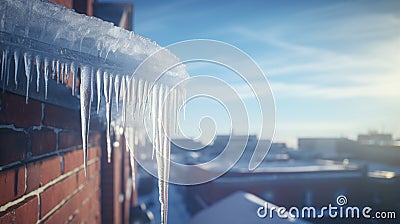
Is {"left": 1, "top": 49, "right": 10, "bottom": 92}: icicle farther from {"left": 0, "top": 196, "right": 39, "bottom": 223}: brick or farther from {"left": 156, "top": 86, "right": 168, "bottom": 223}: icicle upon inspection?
{"left": 156, "top": 86, "right": 168, "bottom": 223}: icicle

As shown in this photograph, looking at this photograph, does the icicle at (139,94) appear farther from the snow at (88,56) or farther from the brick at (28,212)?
the brick at (28,212)

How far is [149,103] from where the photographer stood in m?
0.94

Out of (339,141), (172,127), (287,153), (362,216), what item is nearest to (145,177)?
(287,153)

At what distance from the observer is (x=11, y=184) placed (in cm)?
68

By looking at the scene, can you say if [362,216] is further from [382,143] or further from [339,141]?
[339,141]

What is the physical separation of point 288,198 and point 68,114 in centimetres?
804

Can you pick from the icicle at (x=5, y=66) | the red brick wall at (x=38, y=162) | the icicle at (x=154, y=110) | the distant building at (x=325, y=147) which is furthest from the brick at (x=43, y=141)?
the distant building at (x=325, y=147)

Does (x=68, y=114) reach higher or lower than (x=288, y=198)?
higher

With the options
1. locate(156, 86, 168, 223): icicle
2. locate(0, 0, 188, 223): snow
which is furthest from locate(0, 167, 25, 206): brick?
locate(156, 86, 168, 223): icicle

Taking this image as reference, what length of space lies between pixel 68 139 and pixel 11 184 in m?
0.52

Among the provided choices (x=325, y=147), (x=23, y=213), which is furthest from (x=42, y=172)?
(x=325, y=147)

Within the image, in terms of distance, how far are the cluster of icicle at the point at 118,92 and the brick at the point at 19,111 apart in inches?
1.6

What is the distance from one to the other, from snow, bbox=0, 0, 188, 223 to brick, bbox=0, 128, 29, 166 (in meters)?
0.12

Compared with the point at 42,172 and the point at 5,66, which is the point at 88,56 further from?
the point at 42,172
